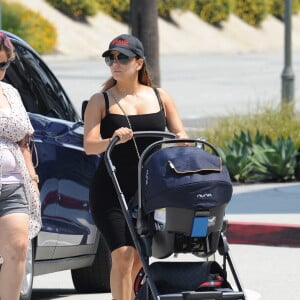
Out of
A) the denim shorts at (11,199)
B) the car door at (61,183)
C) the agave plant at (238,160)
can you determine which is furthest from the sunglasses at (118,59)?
the agave plant at (238,160)

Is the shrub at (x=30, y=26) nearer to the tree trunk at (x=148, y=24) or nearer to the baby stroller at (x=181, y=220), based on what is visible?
the tree trunk at (x=148, y=24)

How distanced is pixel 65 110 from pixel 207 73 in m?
31.8

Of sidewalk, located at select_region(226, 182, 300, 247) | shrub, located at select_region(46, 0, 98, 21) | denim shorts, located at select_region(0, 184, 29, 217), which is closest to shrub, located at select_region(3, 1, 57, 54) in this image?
shrub, located at select_region(46, 0, 98, 21)

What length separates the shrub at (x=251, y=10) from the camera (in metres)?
70.9

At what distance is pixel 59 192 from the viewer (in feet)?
27.5

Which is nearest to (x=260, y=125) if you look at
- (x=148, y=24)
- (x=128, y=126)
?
(x=148, y=24)

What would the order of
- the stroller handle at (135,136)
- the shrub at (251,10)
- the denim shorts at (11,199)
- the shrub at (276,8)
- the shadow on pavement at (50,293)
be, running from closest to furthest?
the stroller handle at (135,136), the denim shorts at (11,199), the shadow on pavement at (50,293), the shrub at (251,10), the shrub at (276,8)

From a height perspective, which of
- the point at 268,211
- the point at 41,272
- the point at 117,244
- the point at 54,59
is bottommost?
the point at 54,59

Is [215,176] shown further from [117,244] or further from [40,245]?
[40,245]

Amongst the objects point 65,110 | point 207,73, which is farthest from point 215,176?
point 207,73

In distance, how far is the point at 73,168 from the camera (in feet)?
27.9

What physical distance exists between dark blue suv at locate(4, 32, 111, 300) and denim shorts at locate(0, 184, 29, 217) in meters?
1.19

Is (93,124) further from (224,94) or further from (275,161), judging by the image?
(224,94)

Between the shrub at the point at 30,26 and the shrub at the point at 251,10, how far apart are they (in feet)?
72.1
